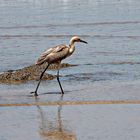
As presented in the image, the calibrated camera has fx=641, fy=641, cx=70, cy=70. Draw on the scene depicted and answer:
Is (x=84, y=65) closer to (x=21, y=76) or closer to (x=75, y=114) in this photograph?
(x=21, y=76)

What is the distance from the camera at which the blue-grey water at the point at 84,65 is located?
8.52m

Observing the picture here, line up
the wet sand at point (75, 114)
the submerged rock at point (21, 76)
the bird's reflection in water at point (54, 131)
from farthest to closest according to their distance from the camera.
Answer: the submerged rock at point (21, 76), the wet sand at point (75, 114), the bird's reflection in water at point (54, 131)

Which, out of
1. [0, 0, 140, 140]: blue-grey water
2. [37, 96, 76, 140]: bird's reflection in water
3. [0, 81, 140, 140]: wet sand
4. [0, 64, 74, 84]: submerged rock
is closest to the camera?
[37, 96, 76, 140]: bird's reflection in water

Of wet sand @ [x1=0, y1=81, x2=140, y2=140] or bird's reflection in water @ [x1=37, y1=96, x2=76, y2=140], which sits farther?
wet sand @ [x1=0, y1=81, x2=140, y2=140]

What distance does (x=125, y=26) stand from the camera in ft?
80.7

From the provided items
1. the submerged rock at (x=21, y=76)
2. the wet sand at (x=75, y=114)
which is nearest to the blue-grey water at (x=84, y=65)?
the wet sand at (x=75, y=114)

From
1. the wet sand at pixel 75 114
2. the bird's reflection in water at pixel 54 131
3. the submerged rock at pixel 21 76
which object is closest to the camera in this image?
the bird's reflection in water at pixel 54 131

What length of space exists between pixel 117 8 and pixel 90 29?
1047 centimetres

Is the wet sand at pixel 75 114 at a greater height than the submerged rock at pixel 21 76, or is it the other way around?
the wet sand at pixel 75 114

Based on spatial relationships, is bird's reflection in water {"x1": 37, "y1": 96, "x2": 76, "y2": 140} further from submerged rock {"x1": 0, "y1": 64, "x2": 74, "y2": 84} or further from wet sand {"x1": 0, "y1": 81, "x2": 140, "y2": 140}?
submerged rock {"x1": 0, "y1": 64, "x2": 74, "y2": 84}

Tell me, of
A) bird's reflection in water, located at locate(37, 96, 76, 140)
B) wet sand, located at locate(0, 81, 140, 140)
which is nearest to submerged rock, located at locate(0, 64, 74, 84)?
wet sand, located at locate(0, 81, 140, 140)

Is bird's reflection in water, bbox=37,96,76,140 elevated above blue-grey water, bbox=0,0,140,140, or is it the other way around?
bird's reflection in water, bbox=37,96,76,140

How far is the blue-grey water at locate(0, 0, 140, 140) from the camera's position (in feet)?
28.0

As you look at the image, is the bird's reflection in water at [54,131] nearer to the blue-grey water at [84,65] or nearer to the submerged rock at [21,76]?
the blue-grey water at [84,65]
